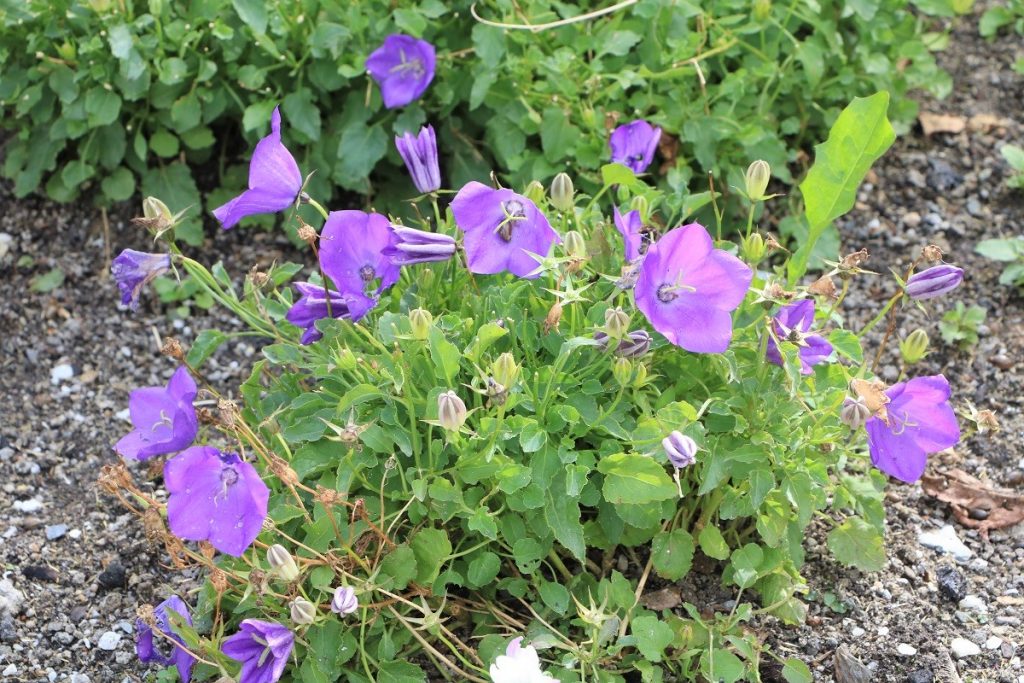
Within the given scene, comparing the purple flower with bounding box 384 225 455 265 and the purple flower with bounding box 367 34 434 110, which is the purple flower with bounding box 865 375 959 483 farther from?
the purple flower with bounding box 367 34 434 110

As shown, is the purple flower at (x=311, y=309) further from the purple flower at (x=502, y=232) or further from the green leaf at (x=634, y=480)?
the green leaf at (x=634, y=480)

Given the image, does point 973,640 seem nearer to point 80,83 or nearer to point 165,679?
point 165,679

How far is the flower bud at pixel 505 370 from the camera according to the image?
2152 mm

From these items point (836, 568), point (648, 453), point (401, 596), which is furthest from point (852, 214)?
point (401, 596)

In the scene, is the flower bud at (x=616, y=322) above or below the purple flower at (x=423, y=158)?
below

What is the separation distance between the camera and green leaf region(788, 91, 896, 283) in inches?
97.9

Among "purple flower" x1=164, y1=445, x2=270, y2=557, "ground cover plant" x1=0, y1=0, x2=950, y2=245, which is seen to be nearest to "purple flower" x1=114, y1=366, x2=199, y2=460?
"purple flower" x1=164, y1=445, x2=270, y2=557

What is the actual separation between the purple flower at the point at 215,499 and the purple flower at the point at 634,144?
116 centimetres

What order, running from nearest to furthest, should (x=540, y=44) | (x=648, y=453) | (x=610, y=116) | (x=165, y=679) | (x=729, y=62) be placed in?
1. (x=648, y=453)
2. (x=165, y=679)
3. (x=610, y=116)
4. (x=540, y=44)
5. (x=729, y=62)

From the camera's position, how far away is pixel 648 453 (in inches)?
90.9

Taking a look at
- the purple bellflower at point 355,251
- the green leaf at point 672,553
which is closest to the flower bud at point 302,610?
the purple bellflower at point 355,251

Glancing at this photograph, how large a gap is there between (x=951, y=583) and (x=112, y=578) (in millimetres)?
1776

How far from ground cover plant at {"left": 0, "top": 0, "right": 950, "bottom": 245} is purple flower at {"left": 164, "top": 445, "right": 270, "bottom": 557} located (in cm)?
148

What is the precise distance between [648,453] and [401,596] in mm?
533
